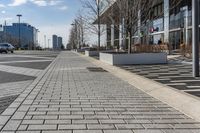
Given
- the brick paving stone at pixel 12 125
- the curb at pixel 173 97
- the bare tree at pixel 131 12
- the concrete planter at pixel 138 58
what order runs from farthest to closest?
the bare tree at pixel 131 12 < the concrete planter at pixel 138 58 < the curb at pixel 173 97 < the brick paving stone at pixel 12 125

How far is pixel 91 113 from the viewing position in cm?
859

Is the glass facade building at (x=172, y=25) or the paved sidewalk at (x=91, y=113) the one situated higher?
the glass facade building at (x=172, y=25)

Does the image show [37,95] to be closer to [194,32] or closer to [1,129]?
[1,129]

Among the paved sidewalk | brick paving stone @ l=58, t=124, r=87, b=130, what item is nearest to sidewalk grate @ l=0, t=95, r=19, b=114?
the paved sidewalk

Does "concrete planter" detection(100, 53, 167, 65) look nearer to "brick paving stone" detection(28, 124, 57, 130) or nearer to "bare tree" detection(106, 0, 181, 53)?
"bare tree" detection(106, 0, 181, 53)

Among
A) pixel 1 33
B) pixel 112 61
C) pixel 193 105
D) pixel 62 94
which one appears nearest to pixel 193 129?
pixel 193 105

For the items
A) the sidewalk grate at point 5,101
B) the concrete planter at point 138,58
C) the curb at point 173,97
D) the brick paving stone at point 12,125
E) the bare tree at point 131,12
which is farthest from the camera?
the bare tree at point 131,12

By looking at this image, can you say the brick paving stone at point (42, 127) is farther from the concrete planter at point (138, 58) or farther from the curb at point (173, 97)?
the concrete planter at point (138, 58)

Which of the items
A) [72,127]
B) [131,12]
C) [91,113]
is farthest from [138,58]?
[72,127]

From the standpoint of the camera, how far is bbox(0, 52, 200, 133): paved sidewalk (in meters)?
7.15

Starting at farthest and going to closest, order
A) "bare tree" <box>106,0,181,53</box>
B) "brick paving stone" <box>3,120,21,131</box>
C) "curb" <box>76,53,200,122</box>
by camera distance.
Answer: "bare tree" <box>106,0,181,53</box>, "curb" <box>76,53,200,122</box>, "brick paving stone" <box>3,120,21,131</box>

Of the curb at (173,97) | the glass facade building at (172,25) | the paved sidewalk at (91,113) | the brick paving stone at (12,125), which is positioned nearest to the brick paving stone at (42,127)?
the paved sidewalk at (91,113)

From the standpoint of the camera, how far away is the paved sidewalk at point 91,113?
23.5 feet

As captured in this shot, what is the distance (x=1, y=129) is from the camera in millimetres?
6984
